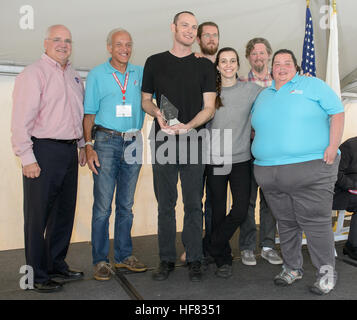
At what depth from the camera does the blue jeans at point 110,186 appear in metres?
2.36

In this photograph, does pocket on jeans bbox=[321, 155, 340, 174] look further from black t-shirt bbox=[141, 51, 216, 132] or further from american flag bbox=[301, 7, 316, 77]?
american flag bbox=[301, 7, 316, 77]

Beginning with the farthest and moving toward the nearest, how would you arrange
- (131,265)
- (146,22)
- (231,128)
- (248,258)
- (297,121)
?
(146,22) → (248,258) → (131,265) → (231,128) → (297,121)

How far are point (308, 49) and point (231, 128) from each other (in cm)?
206

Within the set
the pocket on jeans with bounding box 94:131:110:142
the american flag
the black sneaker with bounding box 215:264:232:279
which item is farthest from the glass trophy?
the american flag

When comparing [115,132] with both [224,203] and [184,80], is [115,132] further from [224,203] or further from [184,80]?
[224,203]

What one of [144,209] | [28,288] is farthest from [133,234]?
[28,288]

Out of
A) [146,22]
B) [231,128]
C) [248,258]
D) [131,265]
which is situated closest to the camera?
[231,128]

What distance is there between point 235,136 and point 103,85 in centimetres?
93

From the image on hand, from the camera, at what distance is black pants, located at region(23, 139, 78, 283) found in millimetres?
2164

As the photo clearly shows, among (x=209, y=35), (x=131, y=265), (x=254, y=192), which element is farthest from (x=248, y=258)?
(x=209, y=35)

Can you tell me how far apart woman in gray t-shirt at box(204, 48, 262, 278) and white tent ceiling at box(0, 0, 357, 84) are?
3.90 feet

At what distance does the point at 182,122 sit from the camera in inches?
88.4

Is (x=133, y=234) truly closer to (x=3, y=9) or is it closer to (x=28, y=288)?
(x=28, y=288)

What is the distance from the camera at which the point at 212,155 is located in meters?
2.36
